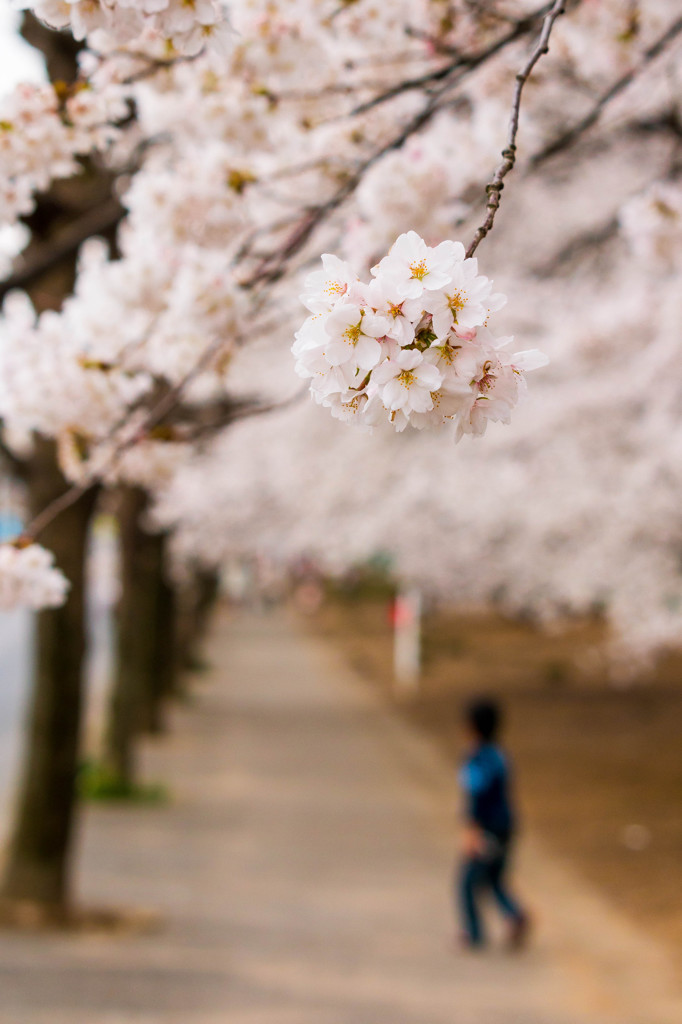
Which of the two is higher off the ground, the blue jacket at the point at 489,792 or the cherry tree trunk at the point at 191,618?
the cherry tree trunk at the point at 191,618

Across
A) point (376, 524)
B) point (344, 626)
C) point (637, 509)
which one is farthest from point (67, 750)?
point (344, 626)

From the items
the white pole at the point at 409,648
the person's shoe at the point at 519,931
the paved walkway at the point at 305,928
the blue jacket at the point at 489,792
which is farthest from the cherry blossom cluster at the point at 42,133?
the white pole at the point at 409,648

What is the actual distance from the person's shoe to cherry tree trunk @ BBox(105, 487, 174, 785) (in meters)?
5.92

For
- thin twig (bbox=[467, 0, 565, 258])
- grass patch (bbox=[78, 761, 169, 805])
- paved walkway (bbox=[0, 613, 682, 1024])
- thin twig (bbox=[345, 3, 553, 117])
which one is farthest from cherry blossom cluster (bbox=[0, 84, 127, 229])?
grass patch (bbox=[78, 761, 169, 805])

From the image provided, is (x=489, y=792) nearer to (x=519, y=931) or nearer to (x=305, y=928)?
(x=519, y=931)

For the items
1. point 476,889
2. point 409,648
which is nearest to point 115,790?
point 476,889

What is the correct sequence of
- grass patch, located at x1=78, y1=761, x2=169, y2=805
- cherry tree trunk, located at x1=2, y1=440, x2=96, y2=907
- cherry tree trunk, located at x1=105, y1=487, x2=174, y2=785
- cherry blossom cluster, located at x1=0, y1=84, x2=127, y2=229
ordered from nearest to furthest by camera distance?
cherry blossom cluster, located at x1=0, y1=84, x2=127, y2=229 < cherry tree trunk, located at x1=2, y1=440, x2=96, y2=907 < grass patch, located at x1=78, y1=761, x2=169, y2=805 < cherry tree trunk, located at x1=105, y1=487, x2=174, y2=785

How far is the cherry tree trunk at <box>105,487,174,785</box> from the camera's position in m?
12.3

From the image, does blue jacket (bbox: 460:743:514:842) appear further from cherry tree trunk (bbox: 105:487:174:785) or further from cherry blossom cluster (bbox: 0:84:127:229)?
cherry tree trunk (bbox: 105:487:174:785)

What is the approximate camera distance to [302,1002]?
6.14m

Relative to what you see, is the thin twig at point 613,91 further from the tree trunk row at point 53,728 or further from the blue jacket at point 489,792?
the blue jacket at point 489,792

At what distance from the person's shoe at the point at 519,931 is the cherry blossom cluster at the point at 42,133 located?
5600 mm

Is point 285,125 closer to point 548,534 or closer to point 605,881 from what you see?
point 605,881

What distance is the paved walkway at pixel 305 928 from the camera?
6094mm
